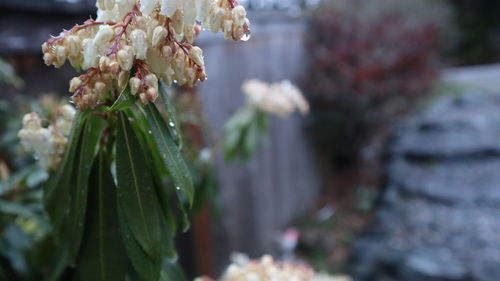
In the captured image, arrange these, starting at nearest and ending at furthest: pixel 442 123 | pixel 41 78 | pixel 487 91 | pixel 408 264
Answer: pixel 41 78, pixel 408 264, pixel 442 123, pixel 487 91

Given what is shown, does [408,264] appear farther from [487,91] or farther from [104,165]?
[487,91]

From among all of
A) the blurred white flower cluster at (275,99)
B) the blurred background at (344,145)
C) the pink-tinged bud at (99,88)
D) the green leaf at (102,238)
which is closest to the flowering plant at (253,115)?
the blurred white flower cluster at (275,99)

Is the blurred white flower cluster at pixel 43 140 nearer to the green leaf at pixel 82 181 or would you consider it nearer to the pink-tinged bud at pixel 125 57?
the green leaf at pixel 82 181

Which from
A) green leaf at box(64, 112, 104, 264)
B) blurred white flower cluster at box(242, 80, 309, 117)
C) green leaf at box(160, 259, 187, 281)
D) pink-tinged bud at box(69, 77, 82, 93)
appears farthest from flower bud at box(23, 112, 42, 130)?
blurred white flower cluster at box(242, 80, 309, 117)

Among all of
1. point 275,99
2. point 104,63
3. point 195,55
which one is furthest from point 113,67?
point 275,99

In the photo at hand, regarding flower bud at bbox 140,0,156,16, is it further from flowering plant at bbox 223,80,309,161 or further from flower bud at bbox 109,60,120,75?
flowering plant at bbox 223,80,309,161

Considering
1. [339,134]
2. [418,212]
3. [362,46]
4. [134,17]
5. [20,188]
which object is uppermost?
[134,17]

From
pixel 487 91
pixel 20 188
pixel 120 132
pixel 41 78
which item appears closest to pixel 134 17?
pixel 120 132
